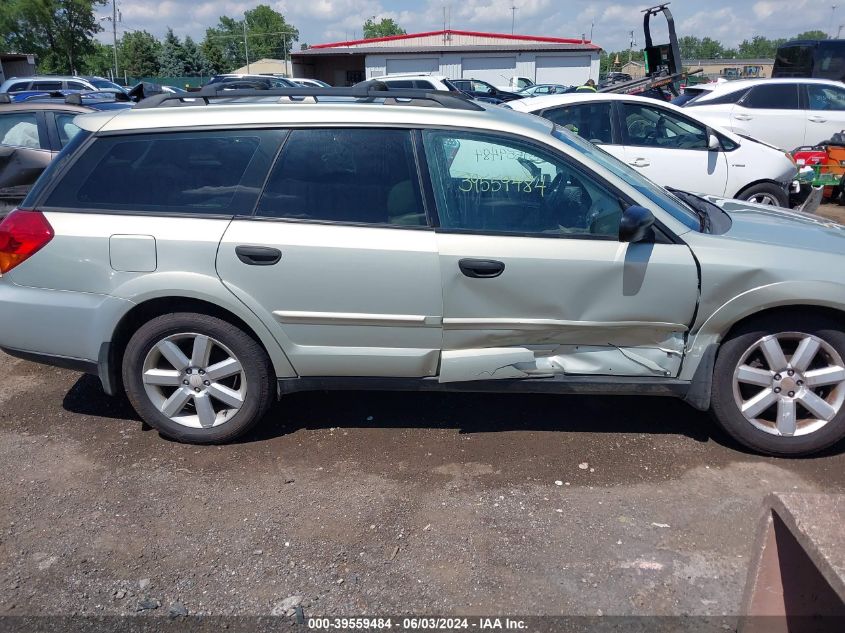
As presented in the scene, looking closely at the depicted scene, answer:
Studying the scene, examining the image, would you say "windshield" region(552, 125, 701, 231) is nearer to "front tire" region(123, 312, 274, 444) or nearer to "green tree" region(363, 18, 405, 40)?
"front tire" region(123, 312, 274, 444)

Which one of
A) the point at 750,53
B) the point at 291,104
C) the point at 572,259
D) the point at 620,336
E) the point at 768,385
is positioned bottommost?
the point at 768,385

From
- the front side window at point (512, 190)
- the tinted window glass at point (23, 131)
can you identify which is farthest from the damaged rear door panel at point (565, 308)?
the tinted window glass at point (23, 131)

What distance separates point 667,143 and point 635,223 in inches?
192

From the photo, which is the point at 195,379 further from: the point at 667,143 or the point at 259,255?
the point at 667,143

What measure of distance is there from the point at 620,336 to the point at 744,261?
70 cm

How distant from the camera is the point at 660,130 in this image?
25.5ft

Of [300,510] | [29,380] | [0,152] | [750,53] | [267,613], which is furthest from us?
[750,53]

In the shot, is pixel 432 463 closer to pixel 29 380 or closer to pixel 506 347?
pixel 506 347

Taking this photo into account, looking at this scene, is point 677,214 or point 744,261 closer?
point 744,261

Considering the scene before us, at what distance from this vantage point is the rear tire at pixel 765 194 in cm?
791

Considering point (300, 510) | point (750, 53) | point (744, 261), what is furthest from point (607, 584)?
point (750, 53)

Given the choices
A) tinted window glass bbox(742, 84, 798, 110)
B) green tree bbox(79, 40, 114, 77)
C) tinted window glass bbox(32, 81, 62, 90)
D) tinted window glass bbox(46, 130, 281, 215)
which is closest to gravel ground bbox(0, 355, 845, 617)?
tinted window glass bbox(46, 130, 281, 215)

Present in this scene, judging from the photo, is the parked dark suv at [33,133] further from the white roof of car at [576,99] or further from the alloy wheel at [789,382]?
the alloy wheel at [789,382]

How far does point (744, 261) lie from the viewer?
3535mm
